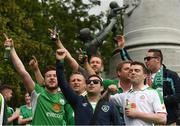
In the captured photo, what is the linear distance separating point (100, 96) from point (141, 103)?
0.57 m

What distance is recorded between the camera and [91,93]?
772 cm

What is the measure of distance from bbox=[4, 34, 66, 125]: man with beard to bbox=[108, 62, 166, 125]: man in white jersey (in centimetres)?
81

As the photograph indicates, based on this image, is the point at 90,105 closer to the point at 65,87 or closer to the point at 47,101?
the point at 65,87

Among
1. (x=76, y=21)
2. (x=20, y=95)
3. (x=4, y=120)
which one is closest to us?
(x=4, y=120)

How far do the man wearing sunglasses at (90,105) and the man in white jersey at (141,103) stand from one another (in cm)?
20

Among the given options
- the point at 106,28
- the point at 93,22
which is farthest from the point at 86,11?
the point at 106,28

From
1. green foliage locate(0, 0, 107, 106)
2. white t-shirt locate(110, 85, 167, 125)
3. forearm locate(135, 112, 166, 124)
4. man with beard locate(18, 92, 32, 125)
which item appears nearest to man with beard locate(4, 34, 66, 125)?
white t-shirt locate(110, 85, 167, 125)

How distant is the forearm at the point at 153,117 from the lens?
7.40 meters

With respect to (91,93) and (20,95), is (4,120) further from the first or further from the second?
(20,95)

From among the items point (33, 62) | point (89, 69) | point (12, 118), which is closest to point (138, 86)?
point (89, 69)

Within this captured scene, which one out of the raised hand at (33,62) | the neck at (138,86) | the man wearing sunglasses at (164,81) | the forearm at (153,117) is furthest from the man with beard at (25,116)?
the forearm at (153,117)

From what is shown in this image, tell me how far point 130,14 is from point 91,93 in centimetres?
803

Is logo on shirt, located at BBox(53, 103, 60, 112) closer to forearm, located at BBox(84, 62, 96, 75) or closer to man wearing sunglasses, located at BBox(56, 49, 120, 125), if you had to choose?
man wearing sunglasses, located at BBox(56, 49, 120, 125)

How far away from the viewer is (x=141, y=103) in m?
7.70
